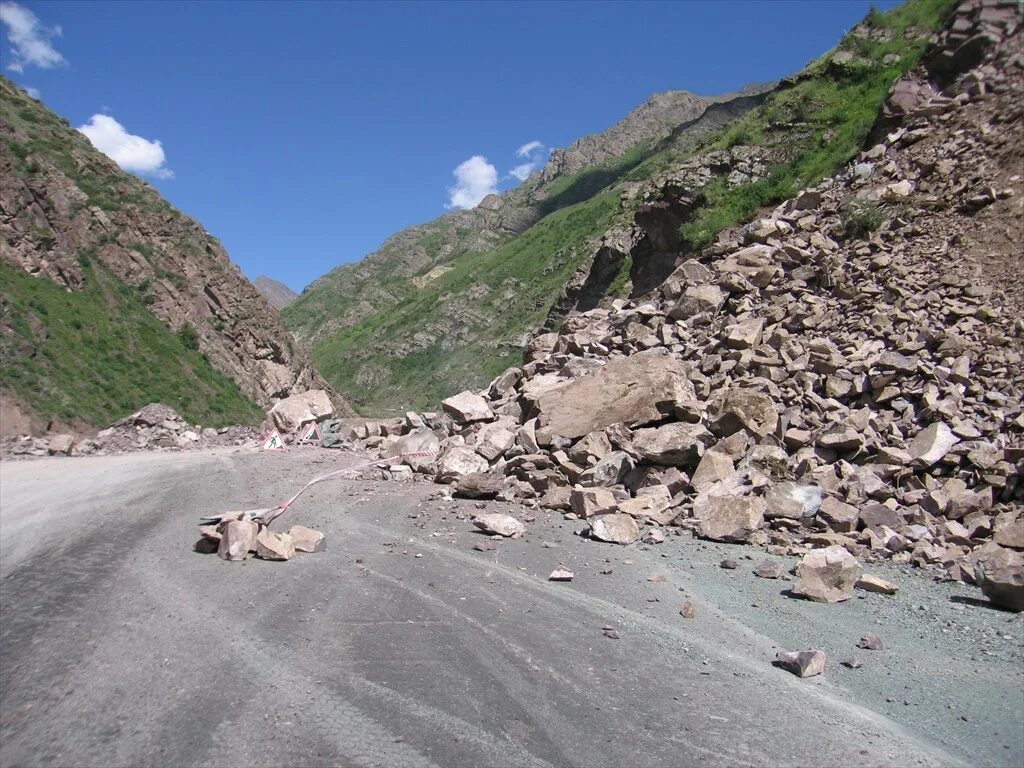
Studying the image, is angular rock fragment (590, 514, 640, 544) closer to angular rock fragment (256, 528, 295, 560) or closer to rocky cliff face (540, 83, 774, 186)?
angular rock fragment (256, 528, 295, 560)

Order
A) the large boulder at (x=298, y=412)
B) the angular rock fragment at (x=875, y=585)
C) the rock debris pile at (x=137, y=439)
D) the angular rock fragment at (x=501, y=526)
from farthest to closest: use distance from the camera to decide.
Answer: the large boulder at (x=298, y=412)
the rock debris pile at (x=137, y=439)
the angular rock fragment at (x=501, y=526)
the angular rock fragment at (x=875, y=585)

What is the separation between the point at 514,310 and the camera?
87500mm

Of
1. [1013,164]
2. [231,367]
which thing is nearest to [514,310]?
[231,367]

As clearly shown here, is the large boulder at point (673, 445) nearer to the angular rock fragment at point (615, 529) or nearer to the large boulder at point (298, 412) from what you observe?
the angular rock fragment at point (615, 529)

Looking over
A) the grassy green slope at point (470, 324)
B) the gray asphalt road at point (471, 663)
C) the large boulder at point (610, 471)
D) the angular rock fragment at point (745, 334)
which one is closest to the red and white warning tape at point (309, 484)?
the gray asphalt road at point (471, 663)

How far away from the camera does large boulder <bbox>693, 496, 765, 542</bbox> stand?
7082 millimetres

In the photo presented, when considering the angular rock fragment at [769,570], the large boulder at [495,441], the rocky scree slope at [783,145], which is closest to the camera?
the angular rock fragment at [769,570]

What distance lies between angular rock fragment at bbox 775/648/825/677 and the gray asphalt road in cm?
10

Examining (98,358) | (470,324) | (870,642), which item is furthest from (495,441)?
(470,324)

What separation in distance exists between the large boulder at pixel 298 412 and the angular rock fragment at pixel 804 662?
17265 mm

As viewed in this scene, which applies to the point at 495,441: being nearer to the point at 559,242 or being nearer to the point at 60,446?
the point at 60,446

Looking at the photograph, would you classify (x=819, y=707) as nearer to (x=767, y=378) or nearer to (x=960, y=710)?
(x=960, y=710)

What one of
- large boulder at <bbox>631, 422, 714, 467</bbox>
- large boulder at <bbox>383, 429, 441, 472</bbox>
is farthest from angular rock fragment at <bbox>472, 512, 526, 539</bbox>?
large boulder at <bbox>383, 429, 441, 472</bbox>

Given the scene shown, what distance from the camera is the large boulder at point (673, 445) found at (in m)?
8.81
